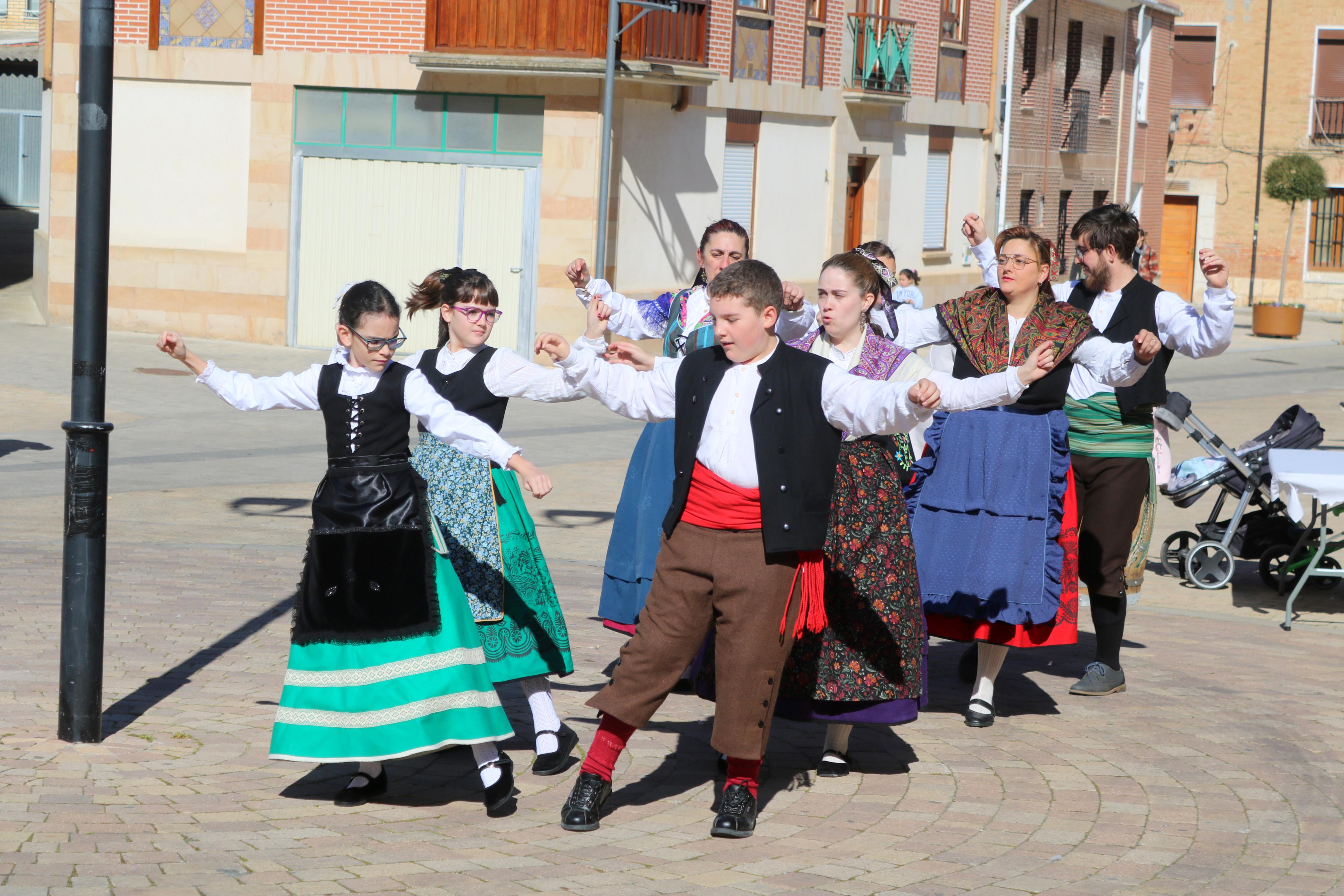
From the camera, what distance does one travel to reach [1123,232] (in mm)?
6703

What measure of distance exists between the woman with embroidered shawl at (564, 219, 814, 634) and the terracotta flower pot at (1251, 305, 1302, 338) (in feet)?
87.6

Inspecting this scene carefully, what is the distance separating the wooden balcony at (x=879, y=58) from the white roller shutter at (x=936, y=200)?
2.74 meters

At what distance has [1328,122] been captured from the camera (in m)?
40.8

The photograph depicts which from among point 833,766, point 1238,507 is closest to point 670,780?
point 833,766

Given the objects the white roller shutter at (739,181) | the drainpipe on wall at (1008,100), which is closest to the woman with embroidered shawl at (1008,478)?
the white roller shutter at (739,181)

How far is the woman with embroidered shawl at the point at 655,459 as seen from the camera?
6215 millimetres

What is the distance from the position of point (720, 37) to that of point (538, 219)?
464 centimetres

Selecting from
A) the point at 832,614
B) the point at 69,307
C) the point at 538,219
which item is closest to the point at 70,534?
the point at 832,614

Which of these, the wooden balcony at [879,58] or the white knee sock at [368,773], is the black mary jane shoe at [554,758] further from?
the wooden balcony at [879,58]

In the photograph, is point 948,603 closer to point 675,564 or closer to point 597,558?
point 675,564

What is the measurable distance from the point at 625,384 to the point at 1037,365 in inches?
48.8

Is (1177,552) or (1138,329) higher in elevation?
(1138,329)

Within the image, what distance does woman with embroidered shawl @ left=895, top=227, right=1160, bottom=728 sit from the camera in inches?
235

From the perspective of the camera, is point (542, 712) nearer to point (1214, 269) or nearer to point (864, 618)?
point (864, 618)
